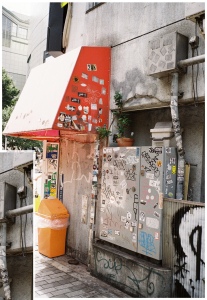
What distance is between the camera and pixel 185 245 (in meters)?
4.93

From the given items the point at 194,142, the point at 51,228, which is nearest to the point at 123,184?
the point at 194,142

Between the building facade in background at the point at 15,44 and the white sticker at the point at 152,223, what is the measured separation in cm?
3121

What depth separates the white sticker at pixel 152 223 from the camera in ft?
17.7

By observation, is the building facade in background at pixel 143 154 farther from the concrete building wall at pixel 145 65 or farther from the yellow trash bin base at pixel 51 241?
the yellow trash bin base at pixel 51 241

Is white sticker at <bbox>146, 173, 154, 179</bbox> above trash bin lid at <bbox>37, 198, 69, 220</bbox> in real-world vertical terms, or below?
above

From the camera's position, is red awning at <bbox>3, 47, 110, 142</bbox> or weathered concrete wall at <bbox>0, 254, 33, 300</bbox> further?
red awning at <bbox>3, 47, 110, 142</bbox>

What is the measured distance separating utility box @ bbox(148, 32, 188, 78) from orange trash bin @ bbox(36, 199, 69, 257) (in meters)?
4.12

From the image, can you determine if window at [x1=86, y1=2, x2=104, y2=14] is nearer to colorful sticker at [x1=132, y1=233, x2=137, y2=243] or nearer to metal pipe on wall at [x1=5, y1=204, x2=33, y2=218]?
colorful sticker at [x1=132, y1=233, x2=137, y2=243]

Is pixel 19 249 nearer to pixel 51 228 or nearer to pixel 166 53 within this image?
pixel 166 53

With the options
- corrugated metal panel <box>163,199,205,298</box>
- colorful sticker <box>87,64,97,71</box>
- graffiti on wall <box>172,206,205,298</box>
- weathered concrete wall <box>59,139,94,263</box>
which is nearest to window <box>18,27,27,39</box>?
weathered concrete wall <box>59,139,94,263</box>

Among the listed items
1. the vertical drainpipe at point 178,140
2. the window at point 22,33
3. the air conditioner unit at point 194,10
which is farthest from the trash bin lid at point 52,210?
the window at point 22,33

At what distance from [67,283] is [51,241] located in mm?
1620

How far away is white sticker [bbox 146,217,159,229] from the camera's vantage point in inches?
212

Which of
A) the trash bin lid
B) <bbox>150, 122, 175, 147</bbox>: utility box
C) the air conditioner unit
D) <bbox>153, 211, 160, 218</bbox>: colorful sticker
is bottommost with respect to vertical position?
the trash bin lid
